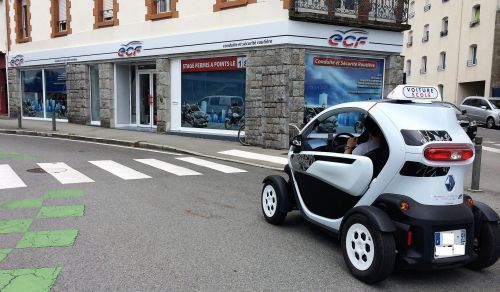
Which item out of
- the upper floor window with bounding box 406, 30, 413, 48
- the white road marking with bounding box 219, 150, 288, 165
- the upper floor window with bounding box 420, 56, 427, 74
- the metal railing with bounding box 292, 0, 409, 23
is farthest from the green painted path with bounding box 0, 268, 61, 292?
the upper floor window with bounding box 406, 30, 413, 48

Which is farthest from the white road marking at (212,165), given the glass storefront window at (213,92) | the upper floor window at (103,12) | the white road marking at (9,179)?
the upper floor window at (103,12)

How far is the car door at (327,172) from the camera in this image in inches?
169

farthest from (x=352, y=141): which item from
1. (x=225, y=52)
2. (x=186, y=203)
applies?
Result: (x=225, y=52)

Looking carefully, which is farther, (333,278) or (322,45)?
(322,45)

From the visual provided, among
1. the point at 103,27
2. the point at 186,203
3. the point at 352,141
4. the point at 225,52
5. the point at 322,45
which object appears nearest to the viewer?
the point at 352,141

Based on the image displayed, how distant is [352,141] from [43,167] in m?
7.18

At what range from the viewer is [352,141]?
478cm

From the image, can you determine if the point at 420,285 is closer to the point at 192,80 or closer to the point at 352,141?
the point at 352,141

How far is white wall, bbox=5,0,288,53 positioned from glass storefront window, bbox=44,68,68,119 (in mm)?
1256

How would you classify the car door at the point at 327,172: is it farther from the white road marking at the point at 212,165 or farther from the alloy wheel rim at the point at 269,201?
the white road marking at the point at 212,165

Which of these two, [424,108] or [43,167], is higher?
[424,108]

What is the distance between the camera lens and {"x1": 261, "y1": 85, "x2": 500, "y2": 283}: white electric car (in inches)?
149

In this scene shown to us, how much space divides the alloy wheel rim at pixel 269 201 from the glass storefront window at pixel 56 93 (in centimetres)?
1766

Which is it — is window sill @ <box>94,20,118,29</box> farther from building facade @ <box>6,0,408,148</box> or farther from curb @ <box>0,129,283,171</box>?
curb @ <box>0,129,283,171</box>
